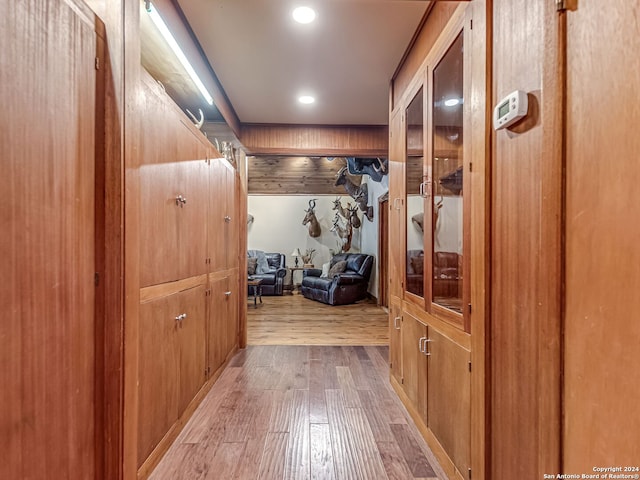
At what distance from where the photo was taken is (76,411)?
1.03 m

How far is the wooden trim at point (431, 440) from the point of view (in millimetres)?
1565

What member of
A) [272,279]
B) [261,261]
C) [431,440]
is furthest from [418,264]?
[261,261]

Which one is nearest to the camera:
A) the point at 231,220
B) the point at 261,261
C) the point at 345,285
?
the point at 231,220

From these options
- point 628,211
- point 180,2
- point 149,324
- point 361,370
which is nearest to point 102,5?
point 180,2

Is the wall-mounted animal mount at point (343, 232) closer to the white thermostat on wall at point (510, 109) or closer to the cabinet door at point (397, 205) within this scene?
the cabinet door at point (397, 205)

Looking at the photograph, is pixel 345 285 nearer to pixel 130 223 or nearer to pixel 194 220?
pixel 194 220

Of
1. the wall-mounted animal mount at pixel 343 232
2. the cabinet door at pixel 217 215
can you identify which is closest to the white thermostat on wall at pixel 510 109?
the cabinet door at pixel 217 215

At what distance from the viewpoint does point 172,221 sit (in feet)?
6.14

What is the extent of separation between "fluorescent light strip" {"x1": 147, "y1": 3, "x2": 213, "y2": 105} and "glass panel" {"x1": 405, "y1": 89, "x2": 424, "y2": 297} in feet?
4.93

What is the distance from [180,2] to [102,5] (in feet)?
2.55

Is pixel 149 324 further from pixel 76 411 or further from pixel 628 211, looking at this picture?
pixel 628 211

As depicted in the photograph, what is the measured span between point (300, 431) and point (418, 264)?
130 centimetres

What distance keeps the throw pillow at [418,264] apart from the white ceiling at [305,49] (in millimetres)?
1445

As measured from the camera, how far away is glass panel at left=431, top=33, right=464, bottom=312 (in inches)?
62.4
